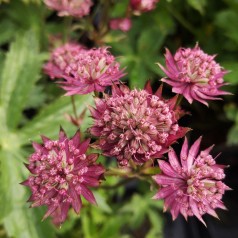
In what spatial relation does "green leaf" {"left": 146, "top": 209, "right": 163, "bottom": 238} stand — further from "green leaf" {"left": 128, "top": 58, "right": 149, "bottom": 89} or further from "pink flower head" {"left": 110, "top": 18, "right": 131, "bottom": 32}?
"pink flower head" {"left": 110, "top": 18, "right": 131, "bottom": 32}

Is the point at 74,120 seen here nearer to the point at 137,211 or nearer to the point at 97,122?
the point at 97,122

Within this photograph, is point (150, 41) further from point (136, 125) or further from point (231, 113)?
point (136, 125)

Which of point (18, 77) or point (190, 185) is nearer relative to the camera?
point (190, 185)

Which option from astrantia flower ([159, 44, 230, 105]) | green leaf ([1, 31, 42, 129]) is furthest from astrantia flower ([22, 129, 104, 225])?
green leaf ([1, 31, 42, 129])

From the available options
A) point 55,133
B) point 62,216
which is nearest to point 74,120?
point 55,133

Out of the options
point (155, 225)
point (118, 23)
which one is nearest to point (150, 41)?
point (118, 23)

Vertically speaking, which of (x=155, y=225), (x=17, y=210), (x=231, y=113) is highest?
(x=231, y=113)
